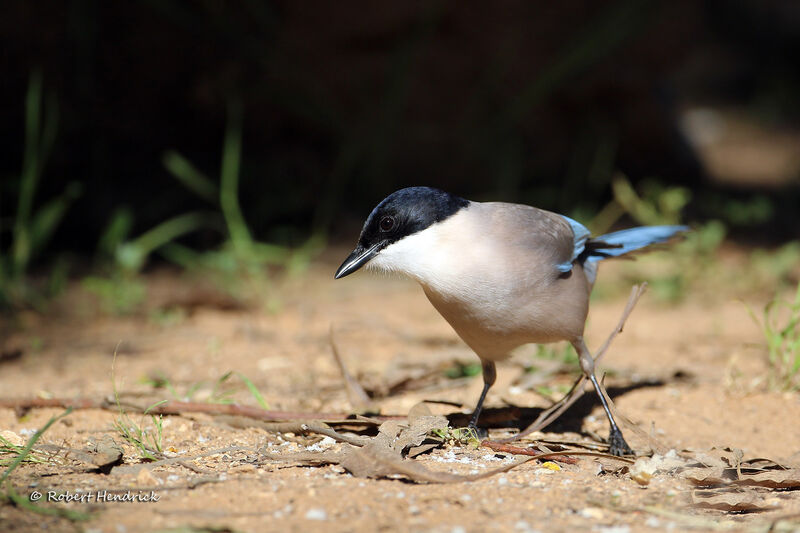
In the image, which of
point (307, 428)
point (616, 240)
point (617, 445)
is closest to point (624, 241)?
→ point (616, 240)

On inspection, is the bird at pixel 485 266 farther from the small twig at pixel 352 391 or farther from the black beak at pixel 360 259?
the small twig at pixel 352 391

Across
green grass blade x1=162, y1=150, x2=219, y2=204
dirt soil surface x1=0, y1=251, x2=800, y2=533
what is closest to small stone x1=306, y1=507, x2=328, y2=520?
dirt soil surface x1=0, y1=251, x2=800, y2=533

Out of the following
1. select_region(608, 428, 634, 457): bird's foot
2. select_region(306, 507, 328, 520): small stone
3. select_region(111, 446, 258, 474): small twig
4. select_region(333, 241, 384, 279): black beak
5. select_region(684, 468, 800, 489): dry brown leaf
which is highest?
select_region(333, 241, 384, 279): black beak

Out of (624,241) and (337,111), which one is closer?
(624,241)

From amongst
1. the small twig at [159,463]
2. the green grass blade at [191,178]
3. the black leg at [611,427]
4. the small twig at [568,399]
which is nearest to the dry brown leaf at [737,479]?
the black leg at [611,427]

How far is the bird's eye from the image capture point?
132 inches

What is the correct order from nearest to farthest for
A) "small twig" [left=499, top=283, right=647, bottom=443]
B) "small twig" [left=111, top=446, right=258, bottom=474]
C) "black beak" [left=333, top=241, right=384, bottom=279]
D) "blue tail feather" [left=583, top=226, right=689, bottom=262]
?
1. "small twig" [left=111, top=446, right=258, bottom=474]
2. "small twig" [left=499, top=283, right=647, bottom=443]
3. "black beak" [left=333, top=241, right=384, bottom=279]
4. "blue tail feather" [left=583, top=226, right=689, bottom=262]

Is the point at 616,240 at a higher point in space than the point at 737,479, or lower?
higher

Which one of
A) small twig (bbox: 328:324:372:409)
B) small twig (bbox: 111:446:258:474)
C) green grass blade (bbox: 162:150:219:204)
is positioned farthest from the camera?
green grass blade (bbox: 162:150:219:204)

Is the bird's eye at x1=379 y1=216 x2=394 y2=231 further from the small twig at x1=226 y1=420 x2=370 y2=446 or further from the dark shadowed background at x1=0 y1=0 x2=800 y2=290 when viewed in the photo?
the dark shadowed background at x1=0 y1=0 x2=800 y2=290

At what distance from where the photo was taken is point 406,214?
10.9ft

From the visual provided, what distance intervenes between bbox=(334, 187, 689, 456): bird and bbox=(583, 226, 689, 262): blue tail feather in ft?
1.27

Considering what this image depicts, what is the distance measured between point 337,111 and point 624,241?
4.19m

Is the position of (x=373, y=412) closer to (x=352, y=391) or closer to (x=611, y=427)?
(x=352, y=391)
